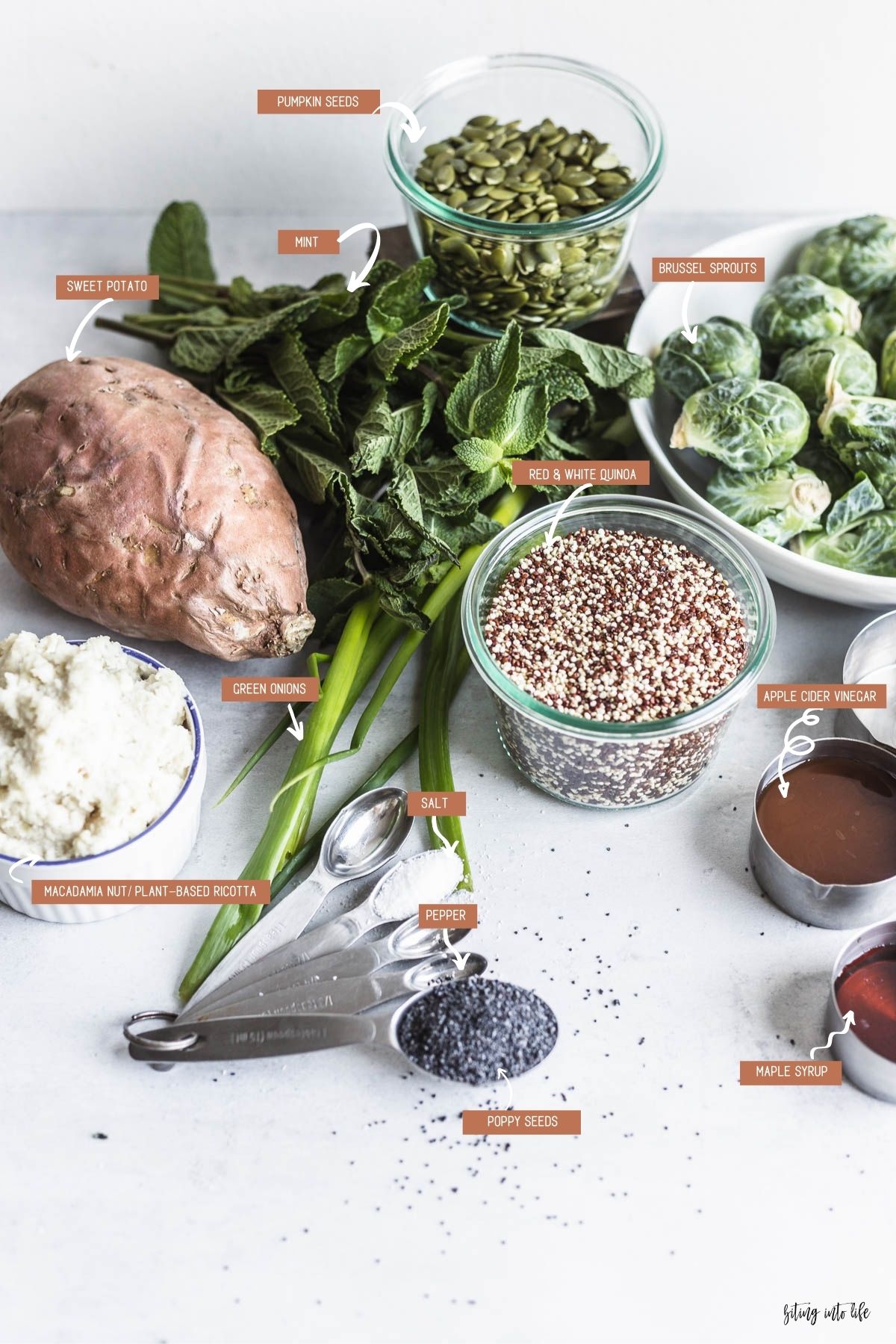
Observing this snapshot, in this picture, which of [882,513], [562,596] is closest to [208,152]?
[562,596]

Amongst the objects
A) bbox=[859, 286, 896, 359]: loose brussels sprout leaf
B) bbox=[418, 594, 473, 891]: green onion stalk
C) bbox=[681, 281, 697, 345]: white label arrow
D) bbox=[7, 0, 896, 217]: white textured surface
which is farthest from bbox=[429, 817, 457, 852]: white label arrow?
bbox=[7, 0, 896, 217]: white textured surface

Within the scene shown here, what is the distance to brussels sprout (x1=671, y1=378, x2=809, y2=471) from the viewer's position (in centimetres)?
147

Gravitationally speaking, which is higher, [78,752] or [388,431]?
[388,431]

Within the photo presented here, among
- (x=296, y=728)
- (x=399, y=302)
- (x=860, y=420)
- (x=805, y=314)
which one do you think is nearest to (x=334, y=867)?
(x=296, y=728)

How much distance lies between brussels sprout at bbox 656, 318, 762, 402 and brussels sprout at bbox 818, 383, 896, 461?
0.39 ft

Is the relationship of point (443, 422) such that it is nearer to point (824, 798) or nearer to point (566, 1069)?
point (824, 798)

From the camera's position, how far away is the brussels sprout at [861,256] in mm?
1656

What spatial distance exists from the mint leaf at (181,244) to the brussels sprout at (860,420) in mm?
977

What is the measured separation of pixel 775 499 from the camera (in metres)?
1.49

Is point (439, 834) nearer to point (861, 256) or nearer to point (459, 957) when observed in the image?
point (459, 957)

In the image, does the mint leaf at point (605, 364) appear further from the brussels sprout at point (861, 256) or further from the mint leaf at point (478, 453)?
the brussels sprout at point (861, 256)

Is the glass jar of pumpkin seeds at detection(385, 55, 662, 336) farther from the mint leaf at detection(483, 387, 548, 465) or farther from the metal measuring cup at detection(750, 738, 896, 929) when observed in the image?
the metal measuring cup at detection(750, 738, 896, 929)

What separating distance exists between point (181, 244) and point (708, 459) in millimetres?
872

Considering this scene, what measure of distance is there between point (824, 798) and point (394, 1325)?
0.68m
